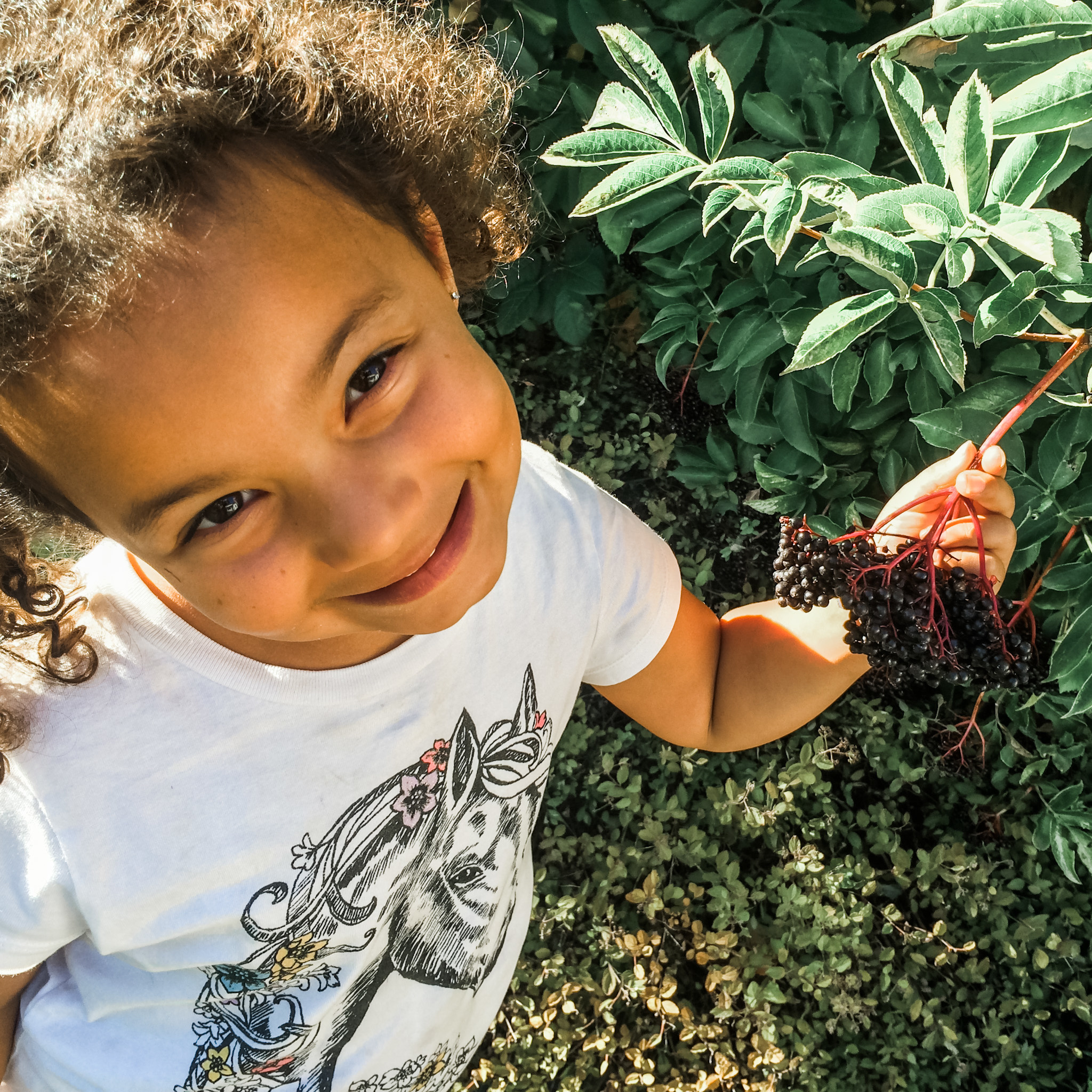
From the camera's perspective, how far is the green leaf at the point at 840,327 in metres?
0.77

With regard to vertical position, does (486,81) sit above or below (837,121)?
above

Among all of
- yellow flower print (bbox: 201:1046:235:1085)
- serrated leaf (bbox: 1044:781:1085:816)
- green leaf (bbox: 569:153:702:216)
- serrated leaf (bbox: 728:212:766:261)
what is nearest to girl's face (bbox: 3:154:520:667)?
green leaf (bbox: 569:153:702:216)

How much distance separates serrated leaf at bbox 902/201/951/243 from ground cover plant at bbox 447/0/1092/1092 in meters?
0.25

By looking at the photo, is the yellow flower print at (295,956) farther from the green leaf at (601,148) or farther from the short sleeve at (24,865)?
the green leaf at (601,148)

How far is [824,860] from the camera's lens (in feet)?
Result: 6.26

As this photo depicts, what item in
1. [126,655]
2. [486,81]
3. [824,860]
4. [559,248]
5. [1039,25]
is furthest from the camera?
[824,860]

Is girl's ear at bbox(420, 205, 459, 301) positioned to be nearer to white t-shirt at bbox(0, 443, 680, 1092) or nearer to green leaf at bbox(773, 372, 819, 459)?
white t-shirt at bbox(0, 443, 680, 1092)

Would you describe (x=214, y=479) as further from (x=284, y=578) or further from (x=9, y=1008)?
(x=9, y=1008)

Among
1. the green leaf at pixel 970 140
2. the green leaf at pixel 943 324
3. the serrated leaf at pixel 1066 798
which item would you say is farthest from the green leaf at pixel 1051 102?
the serrated leaf at pixel 1066 798

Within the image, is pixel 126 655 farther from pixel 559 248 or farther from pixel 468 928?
pixel 559 248

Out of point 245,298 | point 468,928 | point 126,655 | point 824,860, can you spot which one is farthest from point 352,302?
point 824,860

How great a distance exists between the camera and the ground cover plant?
1.17 metres

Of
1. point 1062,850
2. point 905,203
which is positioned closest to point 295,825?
point 905,203

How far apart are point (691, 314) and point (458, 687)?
2.33ft
